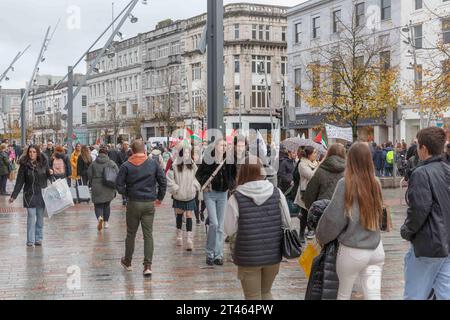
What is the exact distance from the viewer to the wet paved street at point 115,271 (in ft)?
25.8

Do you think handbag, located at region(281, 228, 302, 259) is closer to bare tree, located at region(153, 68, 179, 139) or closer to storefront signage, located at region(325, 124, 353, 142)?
storefront signage, located at region(325, 124, 353, 142)

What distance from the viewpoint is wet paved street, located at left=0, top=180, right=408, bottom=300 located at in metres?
7.87

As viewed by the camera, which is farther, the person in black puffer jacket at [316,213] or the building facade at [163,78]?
the building facade at [163,78]

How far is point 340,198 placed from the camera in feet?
17.8

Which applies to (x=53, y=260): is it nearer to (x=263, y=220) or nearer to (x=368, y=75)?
(x=263, y=220)

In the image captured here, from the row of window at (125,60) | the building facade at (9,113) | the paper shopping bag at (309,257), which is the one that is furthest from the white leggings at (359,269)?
the row of window at (125,60)

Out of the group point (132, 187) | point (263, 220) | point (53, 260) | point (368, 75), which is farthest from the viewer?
point (368, 75)

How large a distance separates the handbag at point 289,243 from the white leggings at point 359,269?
0.51m

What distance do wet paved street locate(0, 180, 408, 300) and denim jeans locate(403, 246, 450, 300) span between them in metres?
1.16

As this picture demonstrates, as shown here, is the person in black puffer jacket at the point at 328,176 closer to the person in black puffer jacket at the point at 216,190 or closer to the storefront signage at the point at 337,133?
the person in black puffer jacket at the point at 216,190

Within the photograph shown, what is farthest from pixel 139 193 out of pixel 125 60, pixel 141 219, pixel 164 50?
pixel 125 60

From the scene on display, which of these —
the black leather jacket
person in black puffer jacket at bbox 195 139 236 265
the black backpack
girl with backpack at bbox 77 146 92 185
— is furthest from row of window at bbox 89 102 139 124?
the black leather jacket

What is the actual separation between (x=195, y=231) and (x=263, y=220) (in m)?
7.92
